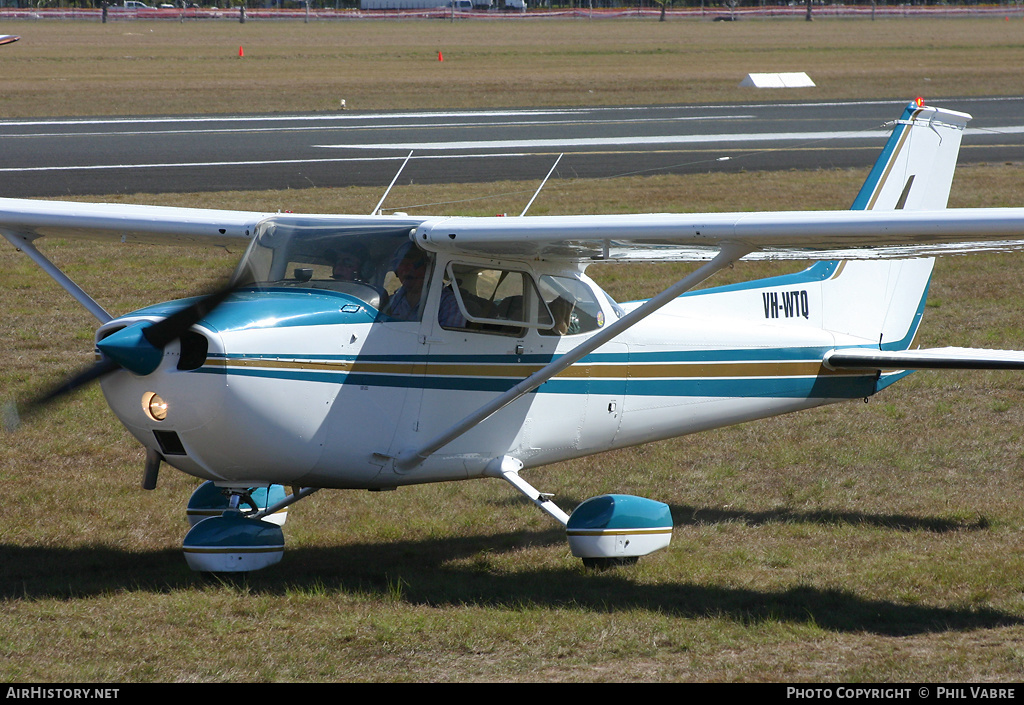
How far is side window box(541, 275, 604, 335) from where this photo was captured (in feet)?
23.5

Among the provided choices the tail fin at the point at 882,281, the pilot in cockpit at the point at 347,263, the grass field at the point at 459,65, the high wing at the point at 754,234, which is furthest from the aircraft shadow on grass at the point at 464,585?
the grass field at the point at 459,65

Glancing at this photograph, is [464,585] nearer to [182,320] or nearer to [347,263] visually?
[347,263]

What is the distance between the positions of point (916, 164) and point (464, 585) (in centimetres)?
499

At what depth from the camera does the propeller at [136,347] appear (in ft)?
18.8

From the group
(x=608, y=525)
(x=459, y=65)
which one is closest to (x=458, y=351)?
(x=608, y=525)

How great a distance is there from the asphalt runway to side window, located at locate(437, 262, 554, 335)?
48.5ft

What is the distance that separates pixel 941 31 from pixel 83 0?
259 feet

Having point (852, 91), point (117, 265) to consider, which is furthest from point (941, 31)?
point (117, 265)

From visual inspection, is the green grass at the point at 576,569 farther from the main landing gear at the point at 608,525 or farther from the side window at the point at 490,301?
the side window at the point at 490,301

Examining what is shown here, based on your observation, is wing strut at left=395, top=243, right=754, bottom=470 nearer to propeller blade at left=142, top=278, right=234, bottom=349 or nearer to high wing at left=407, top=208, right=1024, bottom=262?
high wing at left=407, top=208, right=1024, bottom=262

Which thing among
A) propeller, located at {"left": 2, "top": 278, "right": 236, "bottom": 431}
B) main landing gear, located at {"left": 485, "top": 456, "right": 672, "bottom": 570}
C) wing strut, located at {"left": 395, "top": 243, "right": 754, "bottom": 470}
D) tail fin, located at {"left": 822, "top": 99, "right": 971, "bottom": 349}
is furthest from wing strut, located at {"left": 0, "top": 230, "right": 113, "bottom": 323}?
tail fin, located at {"left": 822, "top": 99, "right": 971, "bottom": 349}

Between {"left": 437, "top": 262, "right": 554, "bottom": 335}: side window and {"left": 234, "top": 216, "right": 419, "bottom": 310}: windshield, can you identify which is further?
{"left": 437, "top": 262, "right": 554, "bottom": 335}: side window

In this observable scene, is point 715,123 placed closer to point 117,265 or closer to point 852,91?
point 852,91

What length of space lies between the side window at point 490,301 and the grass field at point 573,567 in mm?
1648
